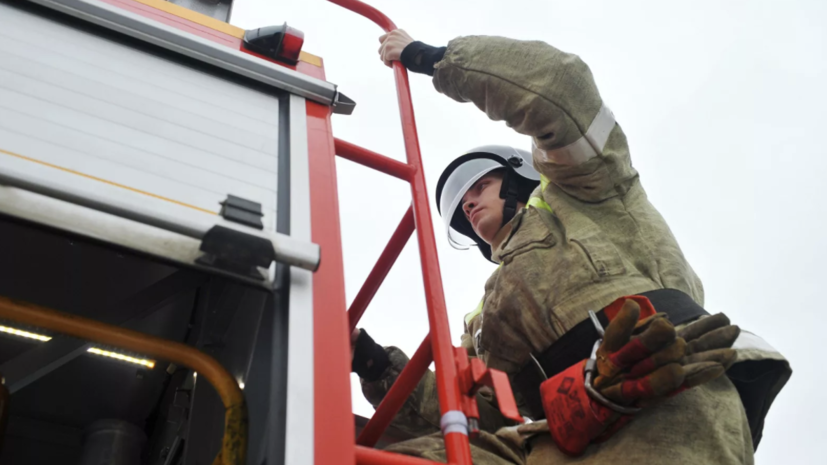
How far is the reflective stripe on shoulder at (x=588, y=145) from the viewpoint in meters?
2.43

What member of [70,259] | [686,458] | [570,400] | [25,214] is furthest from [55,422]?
[686,458]

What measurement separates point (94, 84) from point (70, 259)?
0.47 m

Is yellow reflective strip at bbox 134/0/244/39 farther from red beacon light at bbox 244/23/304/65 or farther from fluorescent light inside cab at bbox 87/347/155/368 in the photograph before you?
fluorescent light inside cab at bbox 87/347/155/368

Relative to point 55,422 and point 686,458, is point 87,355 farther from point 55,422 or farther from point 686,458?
point 686,458

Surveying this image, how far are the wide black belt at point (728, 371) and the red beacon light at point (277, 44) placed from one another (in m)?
1.20

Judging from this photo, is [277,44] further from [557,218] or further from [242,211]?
[557,218]

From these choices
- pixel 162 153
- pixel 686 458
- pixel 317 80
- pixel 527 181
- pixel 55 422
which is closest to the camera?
pixel 162 153

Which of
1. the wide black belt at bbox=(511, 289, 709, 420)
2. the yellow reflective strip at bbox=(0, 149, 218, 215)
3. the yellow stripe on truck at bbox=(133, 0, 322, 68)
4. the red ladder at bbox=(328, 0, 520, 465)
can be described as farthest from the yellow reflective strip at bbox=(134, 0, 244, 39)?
the wide black belt at bbox=(511, 289, 709, 420)

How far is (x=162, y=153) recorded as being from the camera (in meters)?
1.43

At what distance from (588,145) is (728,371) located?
0.91 m

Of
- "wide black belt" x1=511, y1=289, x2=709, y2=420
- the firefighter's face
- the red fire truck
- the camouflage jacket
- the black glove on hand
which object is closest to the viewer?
the red fire truck

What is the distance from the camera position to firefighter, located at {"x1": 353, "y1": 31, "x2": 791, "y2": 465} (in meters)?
1.69

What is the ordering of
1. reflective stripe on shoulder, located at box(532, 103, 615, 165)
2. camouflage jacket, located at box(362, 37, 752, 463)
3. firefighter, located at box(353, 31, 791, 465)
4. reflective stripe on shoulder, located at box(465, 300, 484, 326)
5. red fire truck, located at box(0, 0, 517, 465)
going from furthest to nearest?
reflective stripe on shoulder, located at box(465, 300, 484, 326), reflective stripe on shoulder, located at box(532, 103, 615, 165), camouflage jacket, located at box(362, 37, 752, 463), firefighter, located at box(353, 31, 791, 465), red fire truck, located at box(0, 0, 517, 465)

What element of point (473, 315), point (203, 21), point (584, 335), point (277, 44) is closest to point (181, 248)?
point (277, 44)
